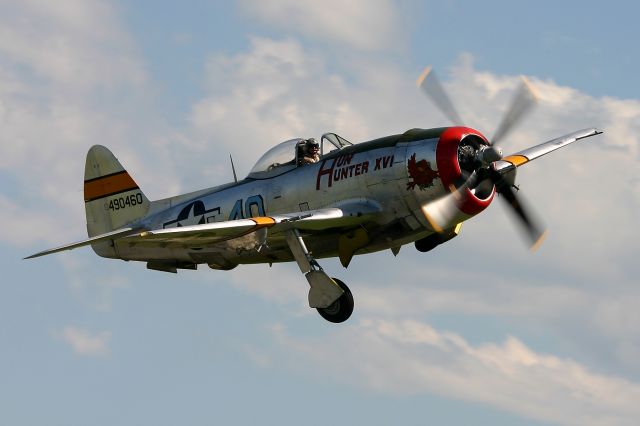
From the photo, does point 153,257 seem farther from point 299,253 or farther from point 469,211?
point 469,211

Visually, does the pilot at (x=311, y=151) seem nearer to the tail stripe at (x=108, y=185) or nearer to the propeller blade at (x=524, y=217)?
the propeller blade at (x=524, y=217)

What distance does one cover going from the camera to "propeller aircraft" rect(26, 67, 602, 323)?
19406 millimetres

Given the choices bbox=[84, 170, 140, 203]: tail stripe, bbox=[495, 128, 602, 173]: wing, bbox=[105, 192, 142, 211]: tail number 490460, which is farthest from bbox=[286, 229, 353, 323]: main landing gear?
bbox=[84, 170, 140, 203]: tail stripe

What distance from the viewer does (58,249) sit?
19.1 metres

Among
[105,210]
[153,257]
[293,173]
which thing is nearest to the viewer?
[293,173]

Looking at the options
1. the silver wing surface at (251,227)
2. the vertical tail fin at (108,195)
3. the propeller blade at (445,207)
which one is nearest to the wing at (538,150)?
the propeller blade at (445,207)

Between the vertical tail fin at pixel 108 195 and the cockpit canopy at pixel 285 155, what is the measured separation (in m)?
3.57

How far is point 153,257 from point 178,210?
1.02m

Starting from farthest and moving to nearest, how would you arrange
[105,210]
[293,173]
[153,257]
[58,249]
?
1. [105,210]
2. [153,257]
3. [293,173]
4. [58,249]

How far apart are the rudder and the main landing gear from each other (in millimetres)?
5238

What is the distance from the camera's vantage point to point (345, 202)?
792 inches

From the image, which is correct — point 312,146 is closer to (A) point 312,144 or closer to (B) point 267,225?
(A) point 312,144

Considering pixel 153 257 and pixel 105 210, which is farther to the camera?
pixel 105 210

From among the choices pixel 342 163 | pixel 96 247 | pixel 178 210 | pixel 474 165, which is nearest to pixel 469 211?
pixel 474 165
